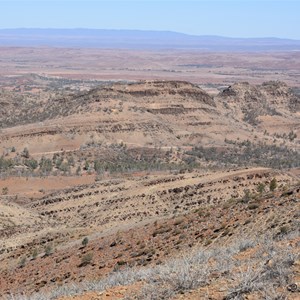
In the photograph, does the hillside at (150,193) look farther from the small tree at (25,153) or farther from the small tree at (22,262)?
the small tree at (25,153)

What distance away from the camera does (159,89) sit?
8831 cm

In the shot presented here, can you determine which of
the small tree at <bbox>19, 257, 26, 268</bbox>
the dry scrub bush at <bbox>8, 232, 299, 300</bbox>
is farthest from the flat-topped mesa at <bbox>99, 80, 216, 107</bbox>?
the dry scrub bush at <bbox>8, 232, 299, 300</bbox>

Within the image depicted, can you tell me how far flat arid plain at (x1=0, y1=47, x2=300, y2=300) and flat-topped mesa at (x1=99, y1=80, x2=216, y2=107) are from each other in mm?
214

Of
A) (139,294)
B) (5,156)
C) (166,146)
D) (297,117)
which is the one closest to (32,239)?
(139,294)

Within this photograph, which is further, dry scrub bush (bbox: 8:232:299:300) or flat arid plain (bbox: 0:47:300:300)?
flat arid plain (bbox: 0:47:300:300)

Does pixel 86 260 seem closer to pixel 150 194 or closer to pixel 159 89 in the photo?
pixel 150 194

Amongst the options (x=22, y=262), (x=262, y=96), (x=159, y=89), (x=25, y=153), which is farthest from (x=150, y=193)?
(x=262, y=96)

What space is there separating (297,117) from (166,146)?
41738 mm

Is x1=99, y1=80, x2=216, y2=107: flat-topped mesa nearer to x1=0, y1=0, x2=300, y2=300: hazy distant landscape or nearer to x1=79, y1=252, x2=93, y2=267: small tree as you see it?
x1=0, y1=0, x2=300, y2=300: hazy distant landscape

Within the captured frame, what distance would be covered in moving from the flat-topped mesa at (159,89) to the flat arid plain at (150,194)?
0.70ft

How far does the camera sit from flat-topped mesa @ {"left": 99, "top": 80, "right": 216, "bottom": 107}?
86.1m

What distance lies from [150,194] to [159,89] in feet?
181

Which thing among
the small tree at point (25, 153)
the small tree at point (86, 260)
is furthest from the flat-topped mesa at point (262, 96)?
the small tree at point (86, 260)

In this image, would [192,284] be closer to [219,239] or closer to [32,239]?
[219,239]
